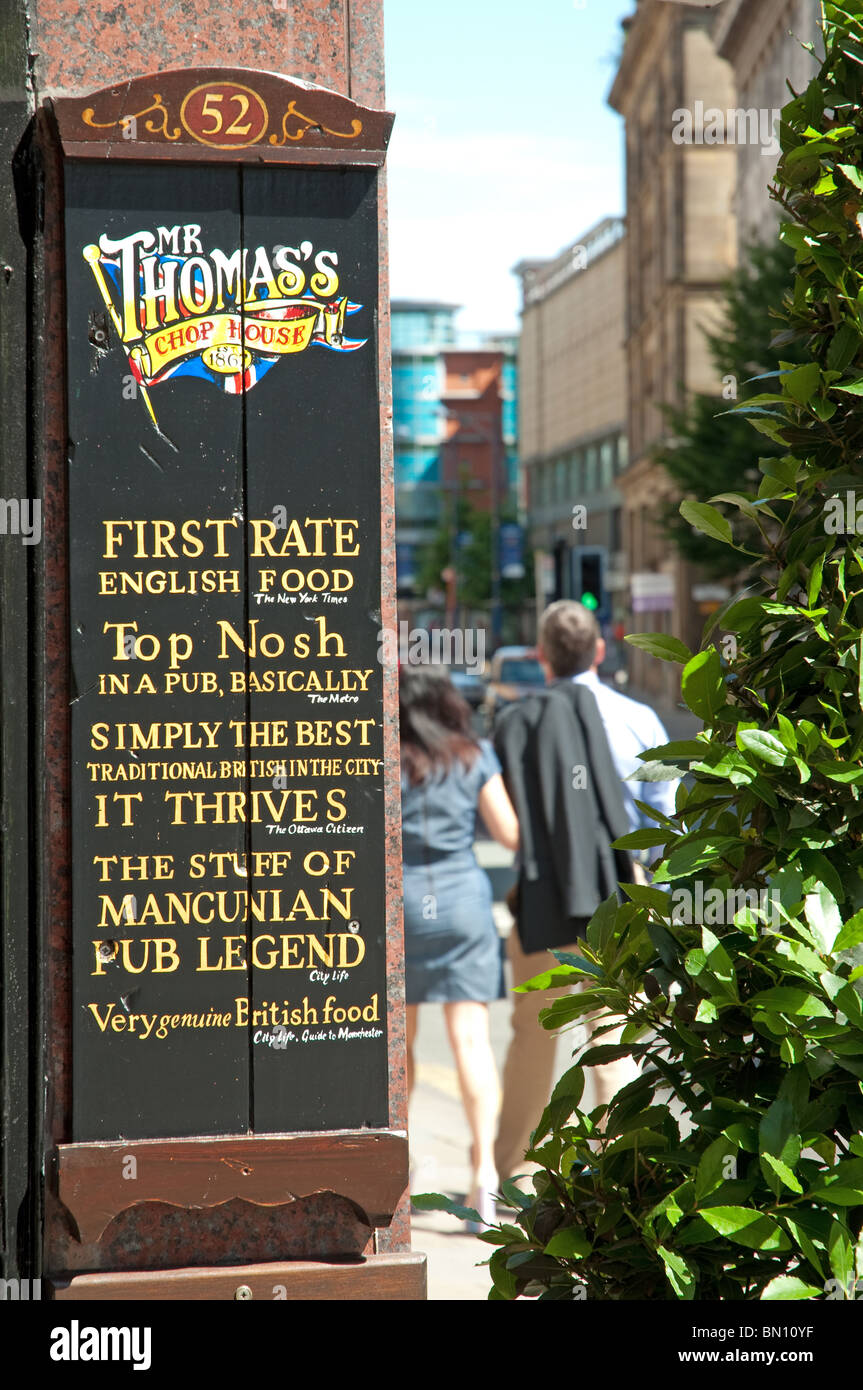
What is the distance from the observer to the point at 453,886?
6.01 meters

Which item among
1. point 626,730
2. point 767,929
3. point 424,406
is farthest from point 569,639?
point 424,406

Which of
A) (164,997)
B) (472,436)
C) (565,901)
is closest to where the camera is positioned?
(164,997)

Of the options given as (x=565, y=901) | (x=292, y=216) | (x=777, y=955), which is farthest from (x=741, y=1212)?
(x=565, y=901)

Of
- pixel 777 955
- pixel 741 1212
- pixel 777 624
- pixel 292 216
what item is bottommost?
pixel 741 1212

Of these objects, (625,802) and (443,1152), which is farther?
(443,1152)

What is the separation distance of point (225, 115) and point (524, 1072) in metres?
3.96

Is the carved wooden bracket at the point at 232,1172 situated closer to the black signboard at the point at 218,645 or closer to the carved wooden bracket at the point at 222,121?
the black signboard at the point at 218,645

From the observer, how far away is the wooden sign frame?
3.17 metres

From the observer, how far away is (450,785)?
5984mm

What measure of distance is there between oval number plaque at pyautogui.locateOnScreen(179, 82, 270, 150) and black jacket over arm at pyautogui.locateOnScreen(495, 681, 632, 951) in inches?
119

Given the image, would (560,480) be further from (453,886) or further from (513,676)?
(453,886)

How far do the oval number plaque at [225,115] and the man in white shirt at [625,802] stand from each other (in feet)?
9.90
